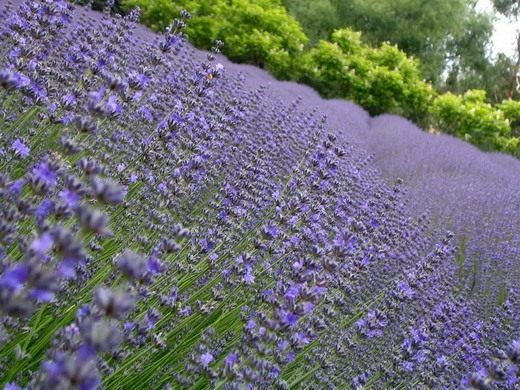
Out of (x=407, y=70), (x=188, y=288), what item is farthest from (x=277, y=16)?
(x=188, y=288)

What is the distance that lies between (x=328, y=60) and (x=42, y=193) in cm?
1205

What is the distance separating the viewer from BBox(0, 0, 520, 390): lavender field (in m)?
1.07

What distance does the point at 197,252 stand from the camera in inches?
86.1

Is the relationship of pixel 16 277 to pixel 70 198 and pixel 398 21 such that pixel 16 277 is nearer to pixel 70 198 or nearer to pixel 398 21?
pixel 70 198

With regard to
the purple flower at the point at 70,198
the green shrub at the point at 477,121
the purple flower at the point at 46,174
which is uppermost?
the purple flower at the point at 70,198

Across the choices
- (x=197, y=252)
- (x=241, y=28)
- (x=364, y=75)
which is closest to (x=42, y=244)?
(x=197, y=252)

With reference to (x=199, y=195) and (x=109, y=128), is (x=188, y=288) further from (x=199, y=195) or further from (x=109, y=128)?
(x=199, y=195)

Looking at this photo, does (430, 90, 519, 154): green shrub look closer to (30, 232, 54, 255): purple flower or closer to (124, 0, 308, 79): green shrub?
(124, 0, 308, 79): green shrub

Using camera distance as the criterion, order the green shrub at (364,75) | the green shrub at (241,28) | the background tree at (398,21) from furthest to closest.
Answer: the background tree at (398,21) < the green shrub at (364,75) < the green shrub at (241,28)

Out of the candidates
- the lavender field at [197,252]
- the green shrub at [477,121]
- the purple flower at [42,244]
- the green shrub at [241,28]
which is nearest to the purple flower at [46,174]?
the lavender field at [197,252]

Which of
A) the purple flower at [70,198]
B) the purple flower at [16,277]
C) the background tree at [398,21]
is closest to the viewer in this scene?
the purple flower at [16,277]

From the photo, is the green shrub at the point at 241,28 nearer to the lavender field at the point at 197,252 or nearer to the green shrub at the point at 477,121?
the green shrub at the point at 477,121

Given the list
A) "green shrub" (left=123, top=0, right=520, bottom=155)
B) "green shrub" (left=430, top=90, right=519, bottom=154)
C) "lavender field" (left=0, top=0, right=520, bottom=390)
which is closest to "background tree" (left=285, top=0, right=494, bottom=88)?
"green shrub" (left=123, top=0, right=520, bottom=155)

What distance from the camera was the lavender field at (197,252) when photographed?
1.07 meters
